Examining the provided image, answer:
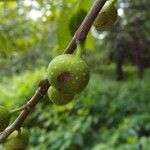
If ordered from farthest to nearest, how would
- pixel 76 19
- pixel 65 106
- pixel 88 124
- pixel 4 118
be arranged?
pixel 65 106
pixel 88 124
pixel 76 19
pixel 4 118

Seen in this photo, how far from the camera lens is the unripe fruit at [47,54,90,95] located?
0.75 metres

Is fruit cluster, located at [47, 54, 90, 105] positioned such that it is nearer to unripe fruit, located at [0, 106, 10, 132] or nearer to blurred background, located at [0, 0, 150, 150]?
unripe fruit, located at [0, 106, 10, 132]

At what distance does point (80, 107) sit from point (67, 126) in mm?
918

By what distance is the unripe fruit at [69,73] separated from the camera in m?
0.75

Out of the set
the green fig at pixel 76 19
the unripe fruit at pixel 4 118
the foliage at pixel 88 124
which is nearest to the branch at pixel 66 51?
the unripe fruit at pixel 4 118

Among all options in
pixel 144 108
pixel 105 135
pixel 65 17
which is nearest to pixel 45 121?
pixel 105 135

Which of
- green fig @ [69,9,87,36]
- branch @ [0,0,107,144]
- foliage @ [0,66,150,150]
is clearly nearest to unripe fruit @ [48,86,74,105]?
branch @ [0,0,107,144]

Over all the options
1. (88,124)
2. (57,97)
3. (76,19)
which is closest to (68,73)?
(57,97)

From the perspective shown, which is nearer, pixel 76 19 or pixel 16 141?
pixel 16 141

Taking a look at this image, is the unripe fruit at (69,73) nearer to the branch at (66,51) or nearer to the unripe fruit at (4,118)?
the branch at (66,51)

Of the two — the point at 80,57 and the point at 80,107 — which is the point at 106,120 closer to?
the point at 80,107

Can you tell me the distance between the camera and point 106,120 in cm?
624

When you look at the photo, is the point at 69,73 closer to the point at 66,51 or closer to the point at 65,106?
the point at 66,51

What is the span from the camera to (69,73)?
2.47 ft
